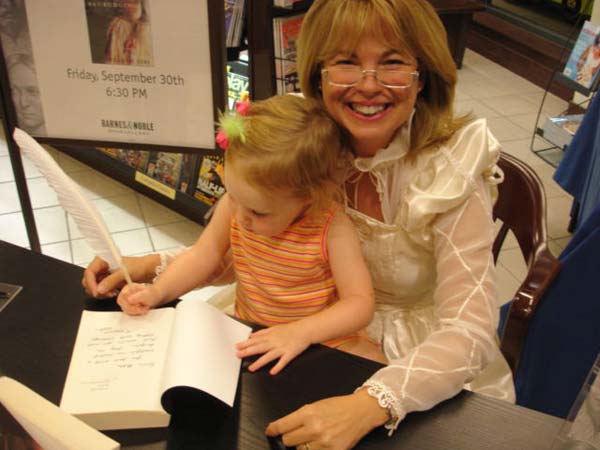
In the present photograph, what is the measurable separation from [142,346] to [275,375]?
23 centimetres

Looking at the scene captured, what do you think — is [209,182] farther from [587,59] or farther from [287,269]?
[587,59]

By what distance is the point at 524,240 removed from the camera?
1351 mm

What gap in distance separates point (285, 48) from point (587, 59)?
2.02 metres

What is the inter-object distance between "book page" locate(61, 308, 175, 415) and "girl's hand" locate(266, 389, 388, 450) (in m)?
0.20

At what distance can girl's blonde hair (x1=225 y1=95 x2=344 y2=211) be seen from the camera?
1045 millimetres

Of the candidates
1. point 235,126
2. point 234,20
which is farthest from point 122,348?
point 234,20

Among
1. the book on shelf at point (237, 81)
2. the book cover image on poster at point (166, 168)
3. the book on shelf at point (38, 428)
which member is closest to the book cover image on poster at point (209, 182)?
the book cover image on poster at point (166, 168)

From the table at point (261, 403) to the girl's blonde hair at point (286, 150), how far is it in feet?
1.01

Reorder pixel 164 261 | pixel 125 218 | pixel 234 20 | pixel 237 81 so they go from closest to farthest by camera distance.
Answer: pixel 164 261
pixel 234 20
pixel 237 81
pixel 125 218

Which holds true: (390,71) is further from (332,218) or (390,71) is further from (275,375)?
(275,375)

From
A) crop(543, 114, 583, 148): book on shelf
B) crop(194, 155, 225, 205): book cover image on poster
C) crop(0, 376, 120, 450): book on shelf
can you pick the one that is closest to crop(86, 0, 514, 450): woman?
crop(0, 376, 120, 450): book on shelf

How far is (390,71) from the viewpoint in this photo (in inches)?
43.0

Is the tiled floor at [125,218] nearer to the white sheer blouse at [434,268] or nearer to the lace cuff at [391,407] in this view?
the white sheer blouse at [434,268]

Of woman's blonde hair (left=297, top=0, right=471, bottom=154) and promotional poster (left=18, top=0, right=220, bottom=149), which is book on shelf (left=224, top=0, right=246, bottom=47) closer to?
promotional poster (left=18, top=0, right=220, bottom=149)
